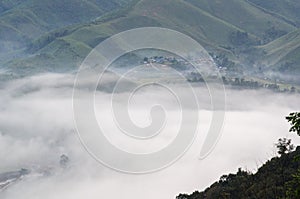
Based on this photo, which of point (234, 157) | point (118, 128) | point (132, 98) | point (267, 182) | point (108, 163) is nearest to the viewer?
point (267, 182)

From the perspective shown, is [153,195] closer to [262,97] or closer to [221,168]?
[221,168]

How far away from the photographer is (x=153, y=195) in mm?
90250

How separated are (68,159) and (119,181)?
3049 centimetres

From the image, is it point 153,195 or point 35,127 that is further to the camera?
point 35,127

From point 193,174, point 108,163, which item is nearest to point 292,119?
A: point 193,174

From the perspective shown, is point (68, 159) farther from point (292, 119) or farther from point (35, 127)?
point (292, 119)

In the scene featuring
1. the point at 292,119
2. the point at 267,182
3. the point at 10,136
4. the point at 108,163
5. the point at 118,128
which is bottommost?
the point at 292,119

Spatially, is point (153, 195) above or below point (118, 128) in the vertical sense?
below

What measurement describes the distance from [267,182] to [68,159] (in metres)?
93.8

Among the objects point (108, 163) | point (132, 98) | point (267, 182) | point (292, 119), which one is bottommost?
point (292, 119)

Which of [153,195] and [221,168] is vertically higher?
[221,168]

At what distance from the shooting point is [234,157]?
107 metres

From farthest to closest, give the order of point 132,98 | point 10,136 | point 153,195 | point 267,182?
1. point 132,98
2. point 10,136
3. point 153,195
4. point 267,182

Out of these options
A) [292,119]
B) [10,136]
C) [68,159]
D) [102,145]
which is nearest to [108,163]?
[102,145]
